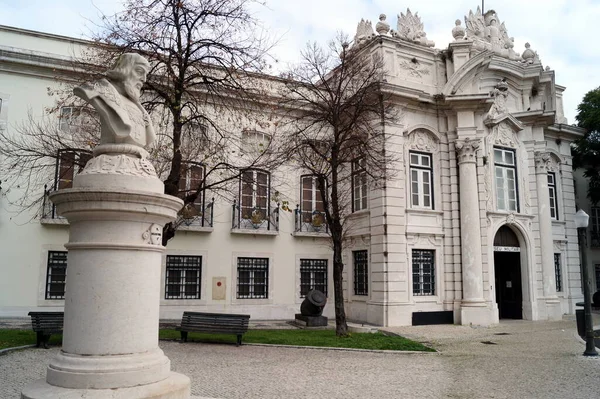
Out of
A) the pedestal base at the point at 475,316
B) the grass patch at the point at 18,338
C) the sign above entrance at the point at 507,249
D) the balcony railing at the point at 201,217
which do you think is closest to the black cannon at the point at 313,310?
the balcony railing at the point at 201,217

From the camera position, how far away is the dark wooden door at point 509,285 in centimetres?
2141

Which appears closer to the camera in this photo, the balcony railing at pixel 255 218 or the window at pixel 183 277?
the window at pixel 183 277

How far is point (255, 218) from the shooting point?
19656 mm


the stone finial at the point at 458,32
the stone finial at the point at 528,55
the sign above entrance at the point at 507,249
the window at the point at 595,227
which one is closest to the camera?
the sign above entrance at the point at 507,249

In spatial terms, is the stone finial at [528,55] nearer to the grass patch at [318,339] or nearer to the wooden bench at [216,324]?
the grass patch at [318,339]

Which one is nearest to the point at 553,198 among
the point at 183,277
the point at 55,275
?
the point at 183,277

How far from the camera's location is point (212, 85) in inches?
504

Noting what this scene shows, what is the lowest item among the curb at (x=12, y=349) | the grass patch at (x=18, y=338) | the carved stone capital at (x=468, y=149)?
the curb at (x=12, y=349)

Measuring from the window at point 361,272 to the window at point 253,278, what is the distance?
3.64 m

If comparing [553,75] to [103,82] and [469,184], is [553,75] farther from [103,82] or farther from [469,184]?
[103,82]

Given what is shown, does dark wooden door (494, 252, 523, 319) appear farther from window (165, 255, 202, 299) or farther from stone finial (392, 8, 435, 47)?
window (165, 255, 202, 299)

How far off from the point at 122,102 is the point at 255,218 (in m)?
14.4

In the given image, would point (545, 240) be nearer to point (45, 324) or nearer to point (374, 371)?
point (374, 371)

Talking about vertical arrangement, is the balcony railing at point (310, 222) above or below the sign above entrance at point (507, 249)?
above
